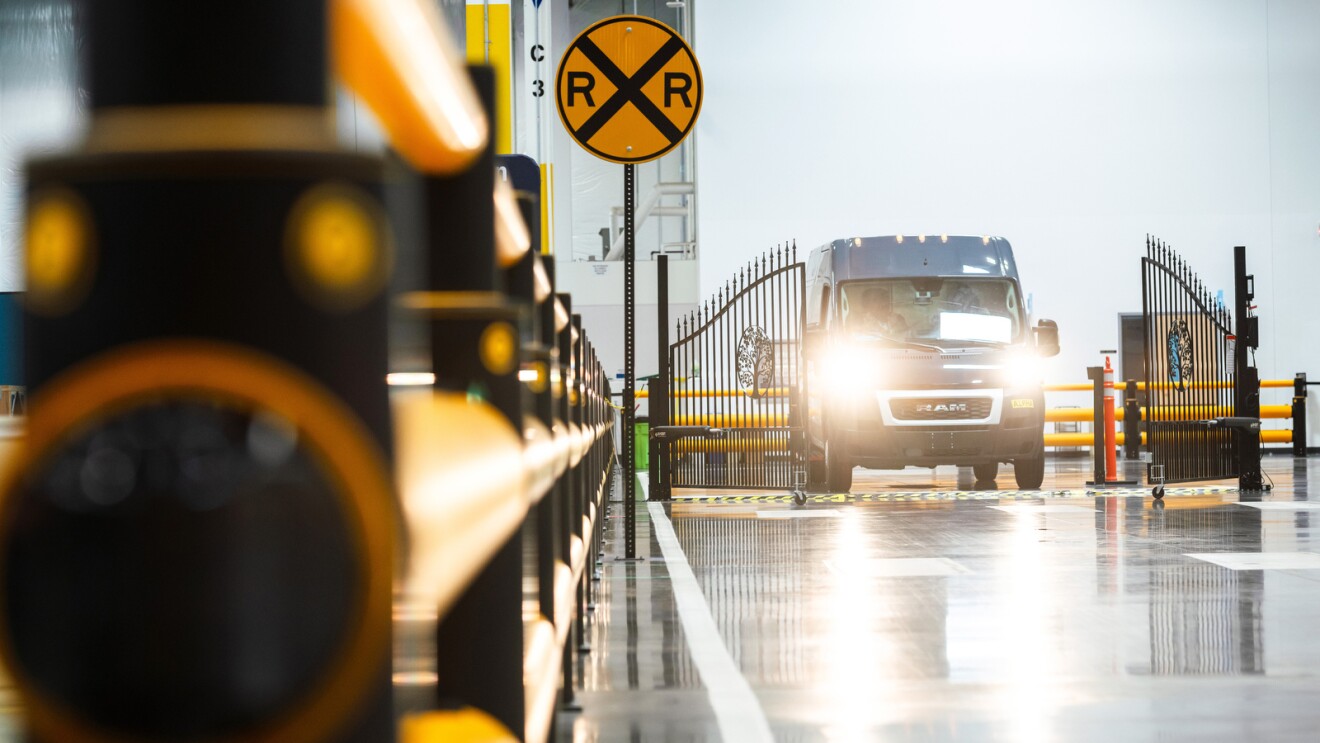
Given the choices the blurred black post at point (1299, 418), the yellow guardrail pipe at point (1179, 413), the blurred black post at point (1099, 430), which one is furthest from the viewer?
the blurred black post at point (1299, 418)

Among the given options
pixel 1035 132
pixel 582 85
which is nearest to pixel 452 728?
pixel 582 85

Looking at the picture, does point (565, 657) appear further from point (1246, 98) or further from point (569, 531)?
point (1246, 98)

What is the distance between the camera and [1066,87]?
2669 cm

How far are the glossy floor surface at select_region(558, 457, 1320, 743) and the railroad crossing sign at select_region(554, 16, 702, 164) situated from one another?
2.62m

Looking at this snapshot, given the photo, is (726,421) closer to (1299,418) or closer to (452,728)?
(1299,418)

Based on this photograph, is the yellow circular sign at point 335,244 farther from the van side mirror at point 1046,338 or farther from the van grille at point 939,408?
the van side mirror at point 1046,338

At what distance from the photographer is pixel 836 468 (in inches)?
619

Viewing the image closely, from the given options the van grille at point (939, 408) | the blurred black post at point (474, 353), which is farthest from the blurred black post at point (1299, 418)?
the blurred black post at point (474, 353)

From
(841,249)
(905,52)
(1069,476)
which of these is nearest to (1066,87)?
(905,52)

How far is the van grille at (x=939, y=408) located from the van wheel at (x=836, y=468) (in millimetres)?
821

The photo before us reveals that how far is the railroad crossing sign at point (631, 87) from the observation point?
Answer: 27.1 ft

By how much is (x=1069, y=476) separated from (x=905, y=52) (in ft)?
35.2

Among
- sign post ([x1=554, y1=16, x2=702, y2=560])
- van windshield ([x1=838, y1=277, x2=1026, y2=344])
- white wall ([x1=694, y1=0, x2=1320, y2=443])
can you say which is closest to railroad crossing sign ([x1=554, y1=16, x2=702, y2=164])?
sign post ([x1=554, y1=16, x2=702, y2=560])

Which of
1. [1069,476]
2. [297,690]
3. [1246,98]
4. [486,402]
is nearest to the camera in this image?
[297,690]
